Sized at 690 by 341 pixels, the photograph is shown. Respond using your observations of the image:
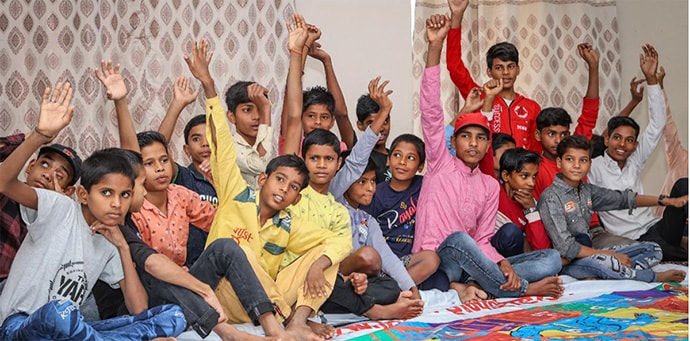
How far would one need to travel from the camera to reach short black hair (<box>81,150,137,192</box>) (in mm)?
2547

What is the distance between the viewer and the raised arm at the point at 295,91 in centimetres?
347

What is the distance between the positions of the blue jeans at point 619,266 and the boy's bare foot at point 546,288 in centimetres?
31

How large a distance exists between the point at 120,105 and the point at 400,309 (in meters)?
1.22

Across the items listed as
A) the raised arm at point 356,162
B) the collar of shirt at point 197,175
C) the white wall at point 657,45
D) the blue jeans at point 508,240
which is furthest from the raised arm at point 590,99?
the collar of shirt at point 197,175

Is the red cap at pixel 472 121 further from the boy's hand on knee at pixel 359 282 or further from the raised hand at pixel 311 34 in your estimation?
the boy's hand on knee at pixel 359 282

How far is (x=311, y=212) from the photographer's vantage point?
3260 millimetres

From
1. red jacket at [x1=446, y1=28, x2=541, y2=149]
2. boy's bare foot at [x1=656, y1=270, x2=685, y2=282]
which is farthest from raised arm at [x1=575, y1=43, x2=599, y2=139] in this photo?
boy's bare foot at [x1=656, y1=270, x2=685, y2=282]

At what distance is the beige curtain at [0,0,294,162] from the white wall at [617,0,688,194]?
2.20 meters

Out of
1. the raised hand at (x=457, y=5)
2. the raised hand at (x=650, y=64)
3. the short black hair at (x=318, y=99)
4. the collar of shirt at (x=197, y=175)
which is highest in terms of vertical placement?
the raised hand at (x=457, y=5)

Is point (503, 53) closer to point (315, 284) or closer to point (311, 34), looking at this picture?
point (311, 34)

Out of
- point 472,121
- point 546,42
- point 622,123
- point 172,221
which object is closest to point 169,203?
point 172,221

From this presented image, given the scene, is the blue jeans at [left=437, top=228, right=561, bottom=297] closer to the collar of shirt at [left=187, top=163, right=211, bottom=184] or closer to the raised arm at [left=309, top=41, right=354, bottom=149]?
the raised arm at [left=309, top=41, right=354, bottom=149]

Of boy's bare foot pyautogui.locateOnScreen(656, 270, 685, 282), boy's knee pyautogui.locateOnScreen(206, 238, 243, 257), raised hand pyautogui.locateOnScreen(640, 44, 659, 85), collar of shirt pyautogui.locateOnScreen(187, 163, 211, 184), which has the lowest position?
boy's bare foot pyautogui.locateOnScreen(656, 270, 685, 282)

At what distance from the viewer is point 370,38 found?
4.85 meters
